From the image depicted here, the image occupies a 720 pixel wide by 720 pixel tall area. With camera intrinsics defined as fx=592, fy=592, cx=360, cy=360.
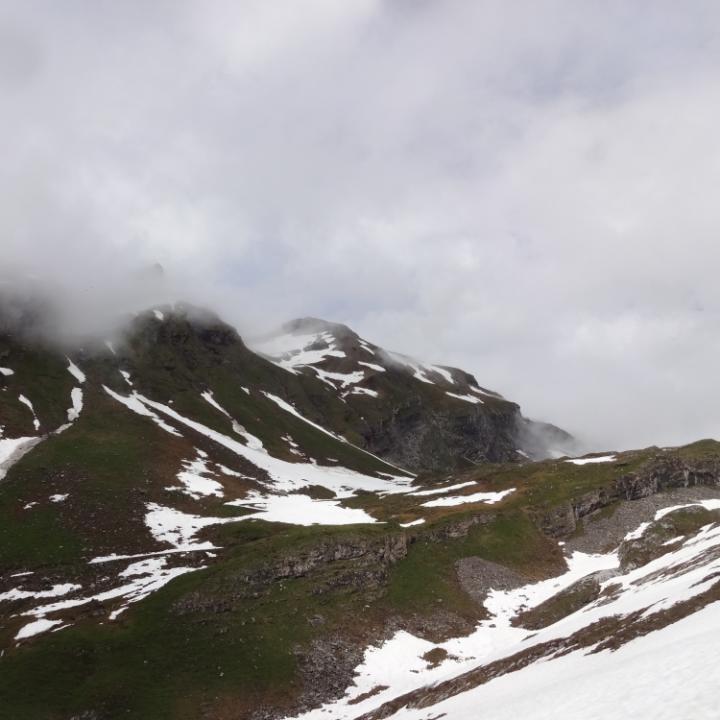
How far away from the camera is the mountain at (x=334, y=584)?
33938 millimetres

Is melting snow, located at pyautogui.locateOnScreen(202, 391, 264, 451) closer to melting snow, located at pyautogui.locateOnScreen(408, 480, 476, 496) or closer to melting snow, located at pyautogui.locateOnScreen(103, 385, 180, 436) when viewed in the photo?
melting snow, located at pyautogui.locateOnScreen(103, 385, 180, 436)

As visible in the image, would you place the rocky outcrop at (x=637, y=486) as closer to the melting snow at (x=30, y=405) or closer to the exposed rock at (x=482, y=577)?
the exposed rock at (x=482, y=577)

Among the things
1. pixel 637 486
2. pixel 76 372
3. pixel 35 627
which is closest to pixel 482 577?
pixel 637 486

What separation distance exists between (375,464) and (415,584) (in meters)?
104

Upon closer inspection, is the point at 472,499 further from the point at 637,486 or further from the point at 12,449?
the point at 12,449

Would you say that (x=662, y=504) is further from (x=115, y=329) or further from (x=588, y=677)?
(x=115, y=329)

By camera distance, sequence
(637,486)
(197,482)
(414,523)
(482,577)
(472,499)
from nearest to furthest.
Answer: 1. (482,577)
2. (414,523)
3. (637,486)
4. (472,499)
5. (197,482)

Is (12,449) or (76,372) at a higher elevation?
(76,372)

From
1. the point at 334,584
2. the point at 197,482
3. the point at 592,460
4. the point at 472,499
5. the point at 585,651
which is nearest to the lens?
the point at 585,651

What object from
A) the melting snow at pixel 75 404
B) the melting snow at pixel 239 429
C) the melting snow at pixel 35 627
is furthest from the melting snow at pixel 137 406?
the melting snow at pixel 35 627

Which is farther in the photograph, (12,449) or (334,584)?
(12,449)

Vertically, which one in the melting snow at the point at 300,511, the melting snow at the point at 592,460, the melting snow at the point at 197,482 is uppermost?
the melting snow at the point at 197,482

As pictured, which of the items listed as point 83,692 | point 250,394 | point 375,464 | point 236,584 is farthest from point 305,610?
point 250,394

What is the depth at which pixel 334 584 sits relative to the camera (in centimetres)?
5822
